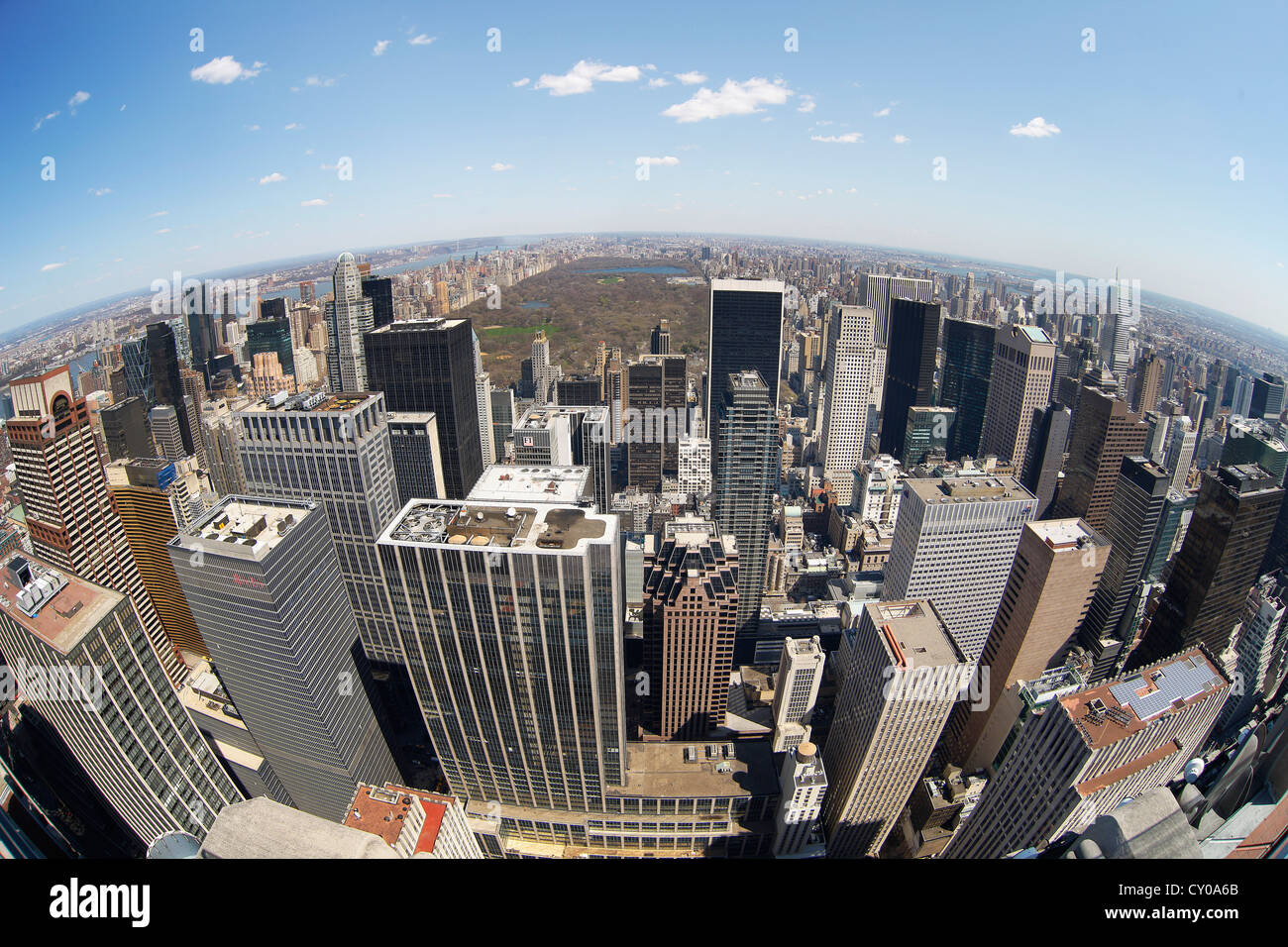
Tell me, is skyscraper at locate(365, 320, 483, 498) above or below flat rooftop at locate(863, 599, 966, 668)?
above

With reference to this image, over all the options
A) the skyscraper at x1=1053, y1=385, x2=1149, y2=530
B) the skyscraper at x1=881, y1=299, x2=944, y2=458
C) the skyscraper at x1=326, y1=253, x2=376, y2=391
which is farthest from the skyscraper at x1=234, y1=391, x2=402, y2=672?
the skyscraper at x1=881, y1=299, x2=944, y2=458

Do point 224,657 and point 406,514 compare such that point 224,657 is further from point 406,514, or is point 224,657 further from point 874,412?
point 874,412

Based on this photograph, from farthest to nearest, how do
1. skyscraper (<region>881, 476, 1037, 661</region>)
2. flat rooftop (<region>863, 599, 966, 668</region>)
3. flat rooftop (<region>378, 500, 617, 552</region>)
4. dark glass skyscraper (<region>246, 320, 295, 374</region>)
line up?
dark glass skyscraper (<region>246, 320, 295, 374</region>) < skyscraper (<region>881, 476, 1037, 661</region>) < flat rooftop (<region>863, 599, 966, 668</region>) < flat rooftop (<region>378, 500, 617, 552</region>)

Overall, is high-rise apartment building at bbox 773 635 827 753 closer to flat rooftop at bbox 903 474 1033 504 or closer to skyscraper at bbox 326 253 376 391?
flat rooftop at bbox 903 474 1033 504

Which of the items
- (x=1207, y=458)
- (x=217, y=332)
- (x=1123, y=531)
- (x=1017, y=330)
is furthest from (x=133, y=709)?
(x=1207, y=458)

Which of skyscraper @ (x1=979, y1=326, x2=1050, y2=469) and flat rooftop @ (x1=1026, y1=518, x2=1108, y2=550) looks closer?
flat rooftop @ (x1=1026, y1=518, x2=1108, y2=550)

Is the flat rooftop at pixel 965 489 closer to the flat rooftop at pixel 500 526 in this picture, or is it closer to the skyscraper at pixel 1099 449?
the skyscraper at pixel 1099 449
